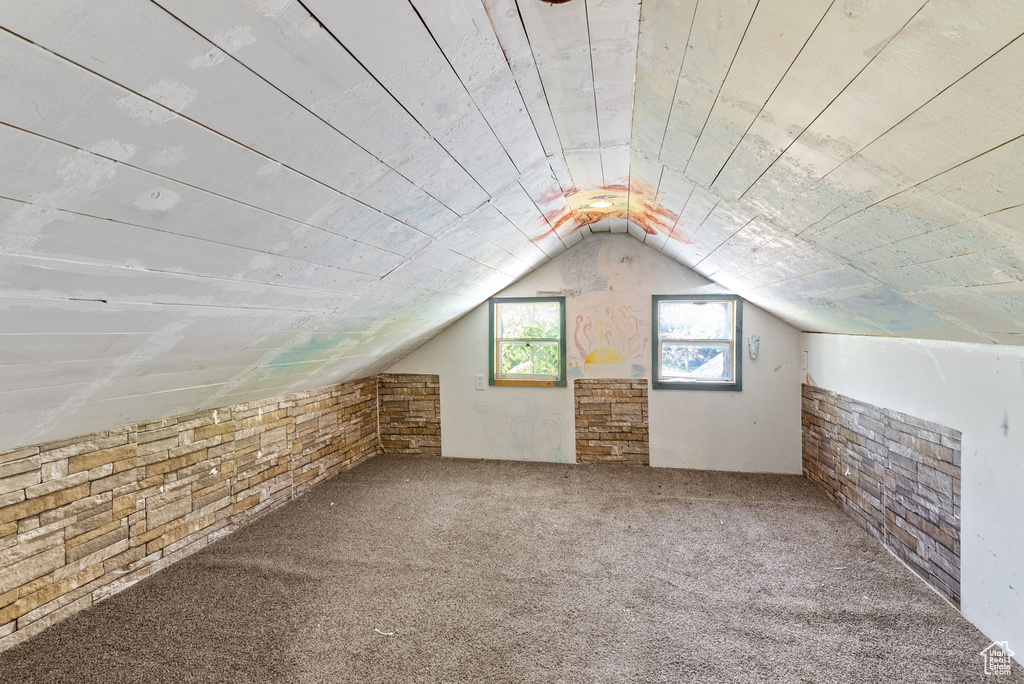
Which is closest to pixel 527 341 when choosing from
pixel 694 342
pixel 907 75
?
pixel 694 342

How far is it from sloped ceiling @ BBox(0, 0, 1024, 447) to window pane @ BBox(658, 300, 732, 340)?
1.90 m

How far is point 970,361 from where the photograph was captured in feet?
7.17

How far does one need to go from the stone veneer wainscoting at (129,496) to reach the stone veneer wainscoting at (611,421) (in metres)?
2.29

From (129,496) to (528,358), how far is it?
3.07 m

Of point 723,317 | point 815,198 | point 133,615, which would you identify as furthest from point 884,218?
point 133,615

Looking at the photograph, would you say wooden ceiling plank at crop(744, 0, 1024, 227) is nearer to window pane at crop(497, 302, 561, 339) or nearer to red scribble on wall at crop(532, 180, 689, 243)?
red scribble on wall at crop(532, 180, 689, 243)

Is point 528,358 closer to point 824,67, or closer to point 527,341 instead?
point 527,341

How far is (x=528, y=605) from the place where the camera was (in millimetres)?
2350

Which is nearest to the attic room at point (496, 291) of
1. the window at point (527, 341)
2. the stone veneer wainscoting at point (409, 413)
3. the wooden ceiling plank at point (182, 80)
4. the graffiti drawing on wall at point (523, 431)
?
the wooden ceiling plank at point (182, 80)

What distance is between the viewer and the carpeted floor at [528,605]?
1932 mm

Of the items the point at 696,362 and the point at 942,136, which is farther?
the point at 696,362

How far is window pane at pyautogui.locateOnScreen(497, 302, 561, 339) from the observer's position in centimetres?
467

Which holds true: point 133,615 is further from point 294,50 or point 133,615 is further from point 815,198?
point 815,198

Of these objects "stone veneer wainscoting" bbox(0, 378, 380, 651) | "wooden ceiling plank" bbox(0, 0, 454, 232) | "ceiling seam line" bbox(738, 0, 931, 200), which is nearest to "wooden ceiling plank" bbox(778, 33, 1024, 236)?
"ceiling seam line" bbox(738, 0, 931, 200)
